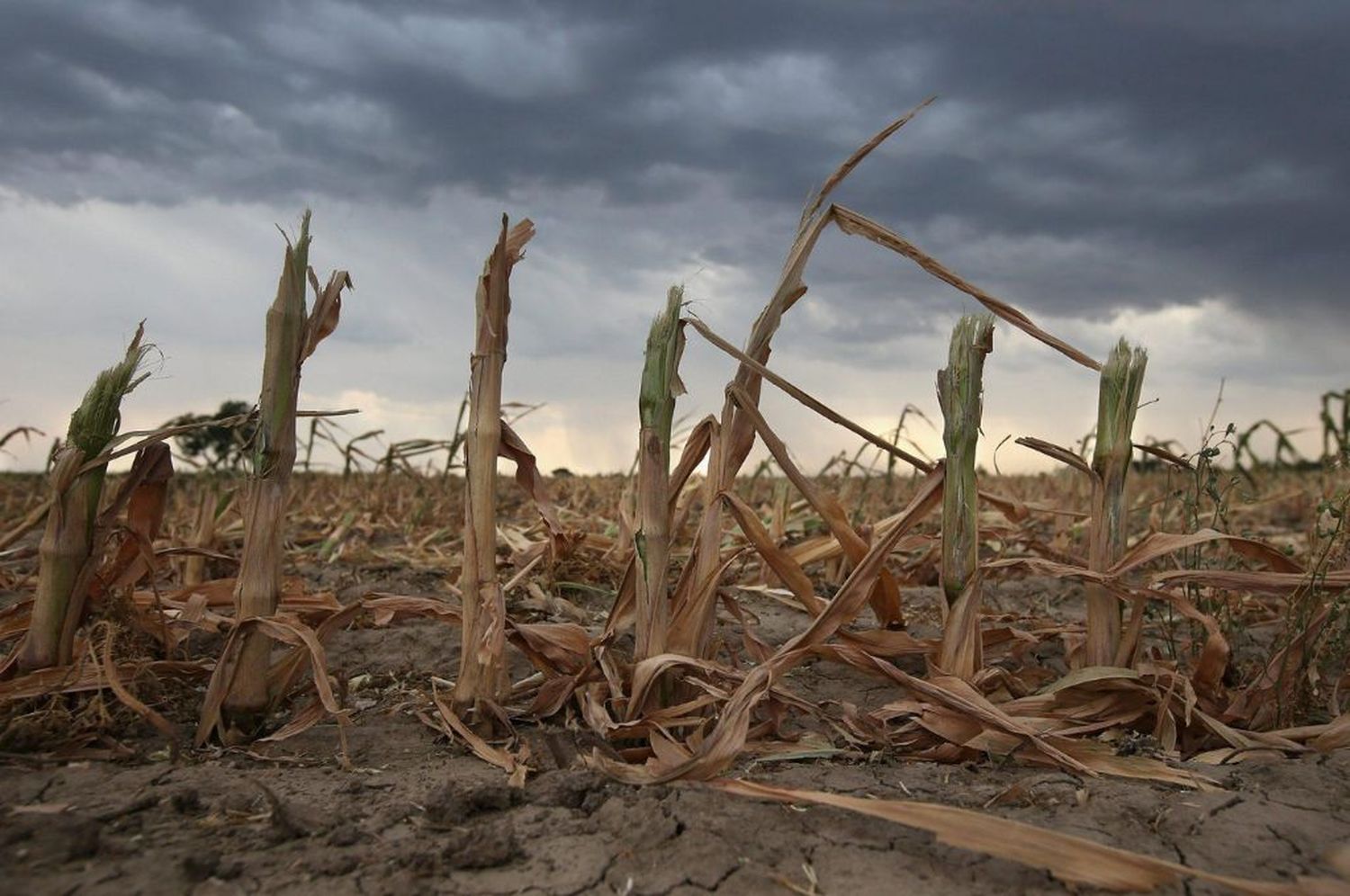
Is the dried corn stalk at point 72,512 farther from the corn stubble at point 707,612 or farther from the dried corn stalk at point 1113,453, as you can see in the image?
the dried corn stalk at point 1113,453

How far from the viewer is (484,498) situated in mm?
2617

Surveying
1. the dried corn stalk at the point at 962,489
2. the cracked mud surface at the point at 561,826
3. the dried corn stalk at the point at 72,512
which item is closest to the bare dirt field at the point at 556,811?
the cracked mud surface at the point at 561,826

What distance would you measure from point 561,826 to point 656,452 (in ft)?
2.86

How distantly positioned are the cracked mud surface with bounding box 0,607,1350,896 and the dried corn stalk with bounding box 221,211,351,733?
1.06 ft

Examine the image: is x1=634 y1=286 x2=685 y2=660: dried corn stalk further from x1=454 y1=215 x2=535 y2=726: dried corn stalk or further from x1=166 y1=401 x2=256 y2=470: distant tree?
x1=166 y1=401 x2=256 y2=470: distant tree

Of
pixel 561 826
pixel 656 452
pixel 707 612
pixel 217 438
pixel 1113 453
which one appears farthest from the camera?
pixel 217 438

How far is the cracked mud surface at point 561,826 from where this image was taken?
1.93 metres

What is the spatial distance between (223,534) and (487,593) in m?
2.97

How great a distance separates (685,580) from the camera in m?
2.77

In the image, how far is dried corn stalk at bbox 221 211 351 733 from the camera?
2.60 m

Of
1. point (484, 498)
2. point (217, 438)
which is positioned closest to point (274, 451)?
point (484, 498)

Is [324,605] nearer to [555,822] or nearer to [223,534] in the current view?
[555,822]

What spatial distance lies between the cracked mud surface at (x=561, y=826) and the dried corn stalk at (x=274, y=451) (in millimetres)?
322

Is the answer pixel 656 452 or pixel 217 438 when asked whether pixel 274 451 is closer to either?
pixel 656 452
